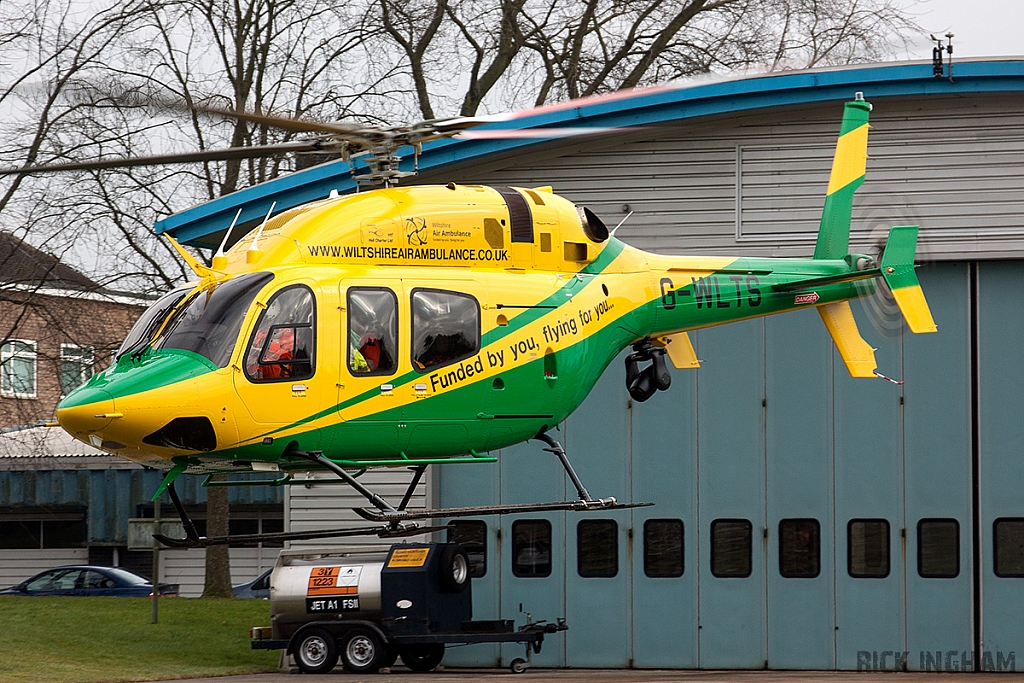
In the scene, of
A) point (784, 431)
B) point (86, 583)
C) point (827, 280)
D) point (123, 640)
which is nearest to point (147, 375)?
point (827, 280)

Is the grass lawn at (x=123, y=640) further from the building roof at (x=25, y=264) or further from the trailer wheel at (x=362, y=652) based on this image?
the building roof at (x=25, y=264)

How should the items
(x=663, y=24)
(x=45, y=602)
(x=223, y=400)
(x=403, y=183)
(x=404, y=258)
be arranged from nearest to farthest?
(x=223, y=400) < (x=404, y=258) < (x=403, y=183) < (x=45, y=602) < (x=663, y=24)

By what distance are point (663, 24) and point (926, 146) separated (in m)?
10.2

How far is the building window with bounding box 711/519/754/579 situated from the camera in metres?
16.6

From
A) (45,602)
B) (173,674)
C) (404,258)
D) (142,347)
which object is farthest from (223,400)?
(45,602)

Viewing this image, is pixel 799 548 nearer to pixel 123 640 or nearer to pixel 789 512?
pixel 789 512

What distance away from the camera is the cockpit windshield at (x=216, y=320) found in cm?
963

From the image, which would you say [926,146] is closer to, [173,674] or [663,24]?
[663,24]

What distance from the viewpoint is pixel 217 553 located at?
84.9 ft

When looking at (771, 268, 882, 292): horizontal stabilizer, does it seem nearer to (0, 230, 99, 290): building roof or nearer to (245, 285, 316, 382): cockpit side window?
(245, 285, 316, 382): cockpit side window

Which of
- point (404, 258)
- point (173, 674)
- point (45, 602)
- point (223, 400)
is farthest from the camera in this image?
point (45, 602)

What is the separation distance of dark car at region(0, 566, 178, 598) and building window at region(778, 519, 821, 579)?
16.3m

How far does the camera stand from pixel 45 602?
2272cm

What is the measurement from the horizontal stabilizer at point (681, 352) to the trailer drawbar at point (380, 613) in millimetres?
4645
